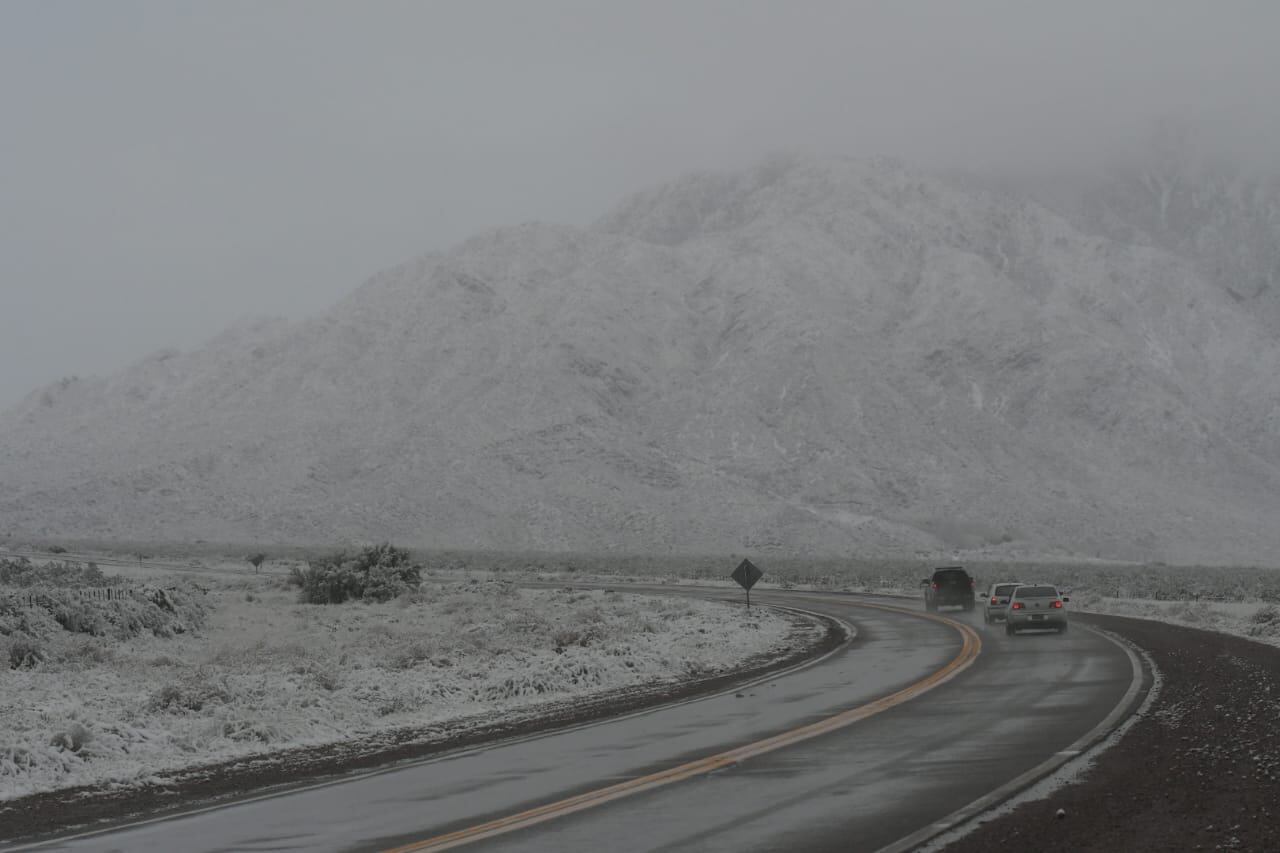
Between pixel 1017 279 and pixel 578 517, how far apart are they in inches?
2393

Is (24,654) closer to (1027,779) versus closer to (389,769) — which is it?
(389,769)

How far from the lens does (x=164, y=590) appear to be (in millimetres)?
35844

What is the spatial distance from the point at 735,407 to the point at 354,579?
76.4 metres

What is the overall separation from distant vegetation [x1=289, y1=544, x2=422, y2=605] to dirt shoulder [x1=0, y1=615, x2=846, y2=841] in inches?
1084

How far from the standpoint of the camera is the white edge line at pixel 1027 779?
920cm

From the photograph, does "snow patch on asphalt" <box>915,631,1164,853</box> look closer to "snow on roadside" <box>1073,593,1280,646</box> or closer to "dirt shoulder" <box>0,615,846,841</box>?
"dirt shoulder" <box>0,615,846,841</box>

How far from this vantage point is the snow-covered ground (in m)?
15.5

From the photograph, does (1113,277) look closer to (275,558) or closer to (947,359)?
(947,359)

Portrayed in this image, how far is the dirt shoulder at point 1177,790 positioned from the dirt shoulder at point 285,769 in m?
7.21

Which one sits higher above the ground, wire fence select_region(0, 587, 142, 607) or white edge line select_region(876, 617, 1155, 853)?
wire fence select_region(0, 587, 142, 607)

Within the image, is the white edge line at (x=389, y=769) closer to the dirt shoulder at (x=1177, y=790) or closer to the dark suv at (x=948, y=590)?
the dirt shoulder at (x=1177, y=790)

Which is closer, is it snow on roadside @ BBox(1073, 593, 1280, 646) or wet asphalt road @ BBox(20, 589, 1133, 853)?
wet asphalt road @ BBox(20, 589, 1133, 853)

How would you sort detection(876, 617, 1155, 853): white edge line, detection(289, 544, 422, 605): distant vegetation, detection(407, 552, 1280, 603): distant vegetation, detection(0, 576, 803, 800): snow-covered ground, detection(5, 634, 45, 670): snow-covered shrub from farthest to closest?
detection(407, 552, 1280, 603): distant vegetation, detection(289, 544, 422, 605): distant vegetation, detection(5, 634, 45, 670): snow-covered shrub, detection(0, 576, 803, 800): snow-covered ground, detection(876, 617, 1155, 853): white edge line

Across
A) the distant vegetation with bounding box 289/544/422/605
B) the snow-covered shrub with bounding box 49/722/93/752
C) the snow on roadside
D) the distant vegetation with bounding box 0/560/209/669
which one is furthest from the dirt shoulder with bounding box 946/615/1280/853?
the distant vegetation with bounding box 289/544/422/605
